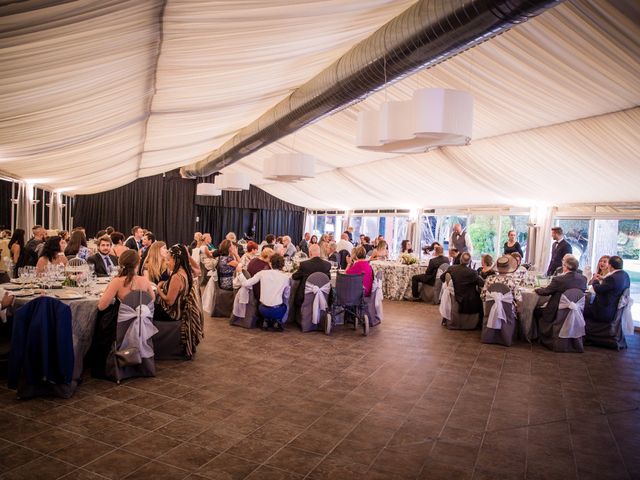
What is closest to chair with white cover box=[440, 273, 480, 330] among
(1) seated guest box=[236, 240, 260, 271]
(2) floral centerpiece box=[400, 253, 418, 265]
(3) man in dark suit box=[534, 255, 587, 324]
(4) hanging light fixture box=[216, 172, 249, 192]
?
(3) man in dark suit box=[534, 255, 587, 324]

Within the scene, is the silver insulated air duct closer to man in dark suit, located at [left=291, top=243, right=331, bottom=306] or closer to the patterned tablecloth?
man in dark suit, located at [left=291, top=243, right=331, bottom=306]

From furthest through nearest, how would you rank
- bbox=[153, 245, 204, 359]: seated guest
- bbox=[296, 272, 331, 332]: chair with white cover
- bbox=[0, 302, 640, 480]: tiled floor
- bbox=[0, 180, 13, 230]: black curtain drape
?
bbox=[0, 180, 13, 230]: black curtain drape < bbox=[296, 272, 331, 332]: chair with white cover < bbox=[153, 245, 204, 359]: seated guest < bbox=[0, 302, 640, 480]: tiled floor

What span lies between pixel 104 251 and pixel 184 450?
446 cm

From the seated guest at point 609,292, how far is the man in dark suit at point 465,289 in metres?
1.58

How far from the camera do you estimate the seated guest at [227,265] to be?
8.06 m

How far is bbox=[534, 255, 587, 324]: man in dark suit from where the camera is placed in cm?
664

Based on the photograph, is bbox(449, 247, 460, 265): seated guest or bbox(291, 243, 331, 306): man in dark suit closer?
bbox(291, 243, 331, 306): man in dark suit

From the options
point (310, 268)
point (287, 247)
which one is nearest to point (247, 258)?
point (310, 268)

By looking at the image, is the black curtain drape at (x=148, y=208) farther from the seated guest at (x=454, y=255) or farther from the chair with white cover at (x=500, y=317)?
the chair with white cover at (x=500, y=317)

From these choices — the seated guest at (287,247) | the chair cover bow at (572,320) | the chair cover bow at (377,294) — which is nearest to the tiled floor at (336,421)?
the chair cover bow at (572,320)

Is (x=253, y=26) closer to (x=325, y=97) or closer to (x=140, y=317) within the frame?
(x=325, y=97)

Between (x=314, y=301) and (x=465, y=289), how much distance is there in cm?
252

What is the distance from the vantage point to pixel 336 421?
13.2 feet

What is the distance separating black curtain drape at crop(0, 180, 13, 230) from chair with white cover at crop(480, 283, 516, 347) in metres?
10.4
